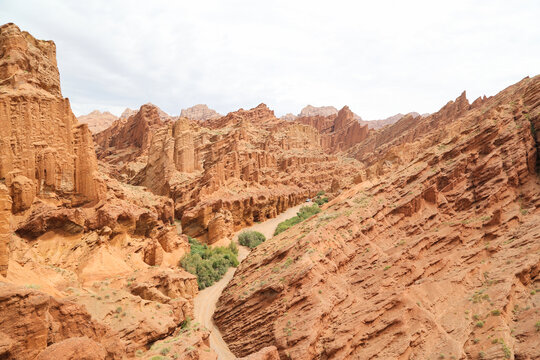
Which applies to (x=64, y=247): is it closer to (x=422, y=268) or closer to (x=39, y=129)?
(x=39, y=129)

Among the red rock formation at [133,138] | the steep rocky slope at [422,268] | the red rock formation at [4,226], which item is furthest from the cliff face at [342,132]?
the red rock formation at [4,226]

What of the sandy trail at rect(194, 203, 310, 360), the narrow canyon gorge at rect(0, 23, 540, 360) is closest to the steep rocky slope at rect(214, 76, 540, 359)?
the narrow canyon gorge at rect(0, 23, 540, 360)

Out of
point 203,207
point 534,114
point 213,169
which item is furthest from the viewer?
point 213,169

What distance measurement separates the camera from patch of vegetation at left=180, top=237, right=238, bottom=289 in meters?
26.2

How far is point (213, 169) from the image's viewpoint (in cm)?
4706

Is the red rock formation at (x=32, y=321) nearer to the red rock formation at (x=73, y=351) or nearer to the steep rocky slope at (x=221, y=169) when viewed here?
the red rock formation at (x=73, y=351)

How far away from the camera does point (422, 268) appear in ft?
57.8

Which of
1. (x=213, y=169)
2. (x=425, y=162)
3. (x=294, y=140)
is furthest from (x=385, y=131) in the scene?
(x=425, y=162)

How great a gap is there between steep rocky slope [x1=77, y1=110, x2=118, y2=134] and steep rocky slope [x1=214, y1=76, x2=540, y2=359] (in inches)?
5415

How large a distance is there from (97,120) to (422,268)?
163 meters

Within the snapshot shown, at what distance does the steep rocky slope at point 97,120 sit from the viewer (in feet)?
447

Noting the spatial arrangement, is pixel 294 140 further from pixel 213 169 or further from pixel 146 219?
pixel 146 219

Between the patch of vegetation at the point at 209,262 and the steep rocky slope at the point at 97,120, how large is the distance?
12322cm

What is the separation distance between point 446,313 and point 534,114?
18.3m
